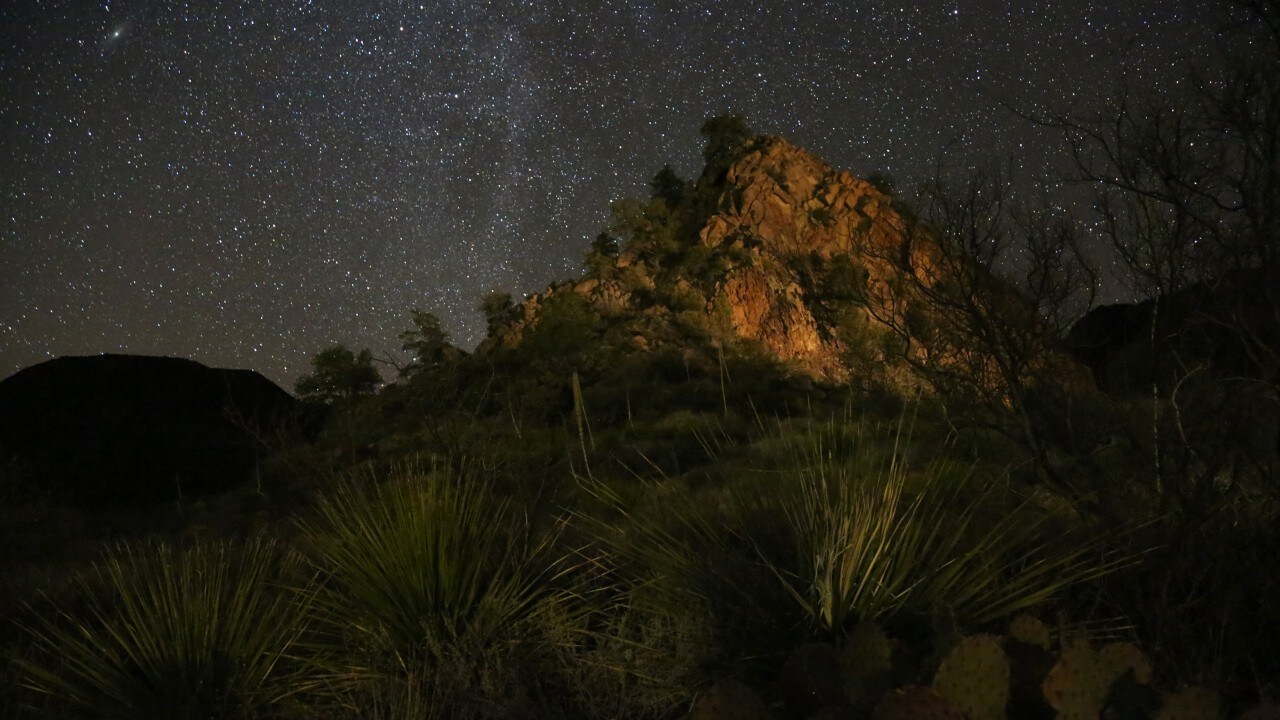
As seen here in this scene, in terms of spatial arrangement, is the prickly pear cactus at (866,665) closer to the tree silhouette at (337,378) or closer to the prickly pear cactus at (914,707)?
the prickly pear cactus at (914,707)

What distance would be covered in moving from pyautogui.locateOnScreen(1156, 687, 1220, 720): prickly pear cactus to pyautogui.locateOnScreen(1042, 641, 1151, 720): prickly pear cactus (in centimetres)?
23

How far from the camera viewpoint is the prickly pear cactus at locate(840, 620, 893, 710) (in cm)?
322

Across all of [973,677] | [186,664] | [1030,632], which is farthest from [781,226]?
[973,677]

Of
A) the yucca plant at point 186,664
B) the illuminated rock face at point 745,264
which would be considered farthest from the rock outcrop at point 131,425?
the yucca plant at point 186,664

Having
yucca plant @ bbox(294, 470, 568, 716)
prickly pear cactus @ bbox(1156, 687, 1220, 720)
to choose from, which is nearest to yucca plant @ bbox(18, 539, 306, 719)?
yucca plant @ bbox(294, 470, 568, 716)

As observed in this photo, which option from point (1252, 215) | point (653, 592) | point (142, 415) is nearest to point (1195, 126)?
point (1252, 215)

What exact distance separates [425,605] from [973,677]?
318 centimetres

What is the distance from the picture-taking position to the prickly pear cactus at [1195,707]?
2906 mm

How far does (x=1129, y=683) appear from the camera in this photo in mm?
3133

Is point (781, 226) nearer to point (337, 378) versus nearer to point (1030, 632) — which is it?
point (337, 378)

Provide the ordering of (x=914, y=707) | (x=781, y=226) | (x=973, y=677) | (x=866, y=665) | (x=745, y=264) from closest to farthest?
1. (x=914, y=707)
2. (x=973, y=677)
3. (x=866, y=665)
4. (x=745, y=264)
5. (x=781, y=226)

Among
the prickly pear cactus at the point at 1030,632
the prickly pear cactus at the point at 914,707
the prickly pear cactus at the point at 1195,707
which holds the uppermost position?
the prickly pear cactus at the point at 914,707

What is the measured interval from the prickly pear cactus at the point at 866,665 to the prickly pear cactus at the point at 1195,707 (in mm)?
922

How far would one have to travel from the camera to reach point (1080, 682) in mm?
3143
